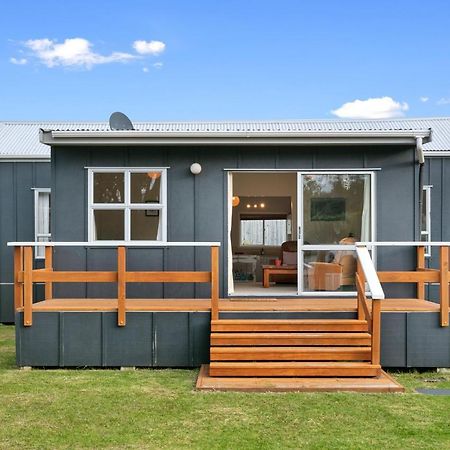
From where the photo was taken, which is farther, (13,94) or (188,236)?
(13,94)

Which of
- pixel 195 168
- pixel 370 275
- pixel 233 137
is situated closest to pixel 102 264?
pixel 195 168

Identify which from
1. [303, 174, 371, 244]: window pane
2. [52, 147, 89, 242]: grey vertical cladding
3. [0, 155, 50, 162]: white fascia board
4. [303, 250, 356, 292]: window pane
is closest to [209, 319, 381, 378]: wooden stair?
[303, 250, 356, 292]: window pane

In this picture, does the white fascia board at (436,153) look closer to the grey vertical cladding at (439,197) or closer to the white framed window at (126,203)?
the grey vertical cladding at (439,197)

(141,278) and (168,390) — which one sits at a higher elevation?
(141,278)

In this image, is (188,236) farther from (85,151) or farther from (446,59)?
(446,59)

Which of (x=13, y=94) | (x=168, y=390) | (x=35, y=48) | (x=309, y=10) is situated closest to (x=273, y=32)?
(x=309, y=10)

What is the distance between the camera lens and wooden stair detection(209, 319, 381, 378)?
20.6 ft

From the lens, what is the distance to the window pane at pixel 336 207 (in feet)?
26.3

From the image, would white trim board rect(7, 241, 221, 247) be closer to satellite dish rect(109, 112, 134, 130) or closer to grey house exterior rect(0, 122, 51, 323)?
satellite dish rect(109, 112, 134, 130)

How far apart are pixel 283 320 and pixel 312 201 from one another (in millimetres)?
1832

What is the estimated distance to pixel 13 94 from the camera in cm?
1878

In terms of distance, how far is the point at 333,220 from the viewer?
316 inches

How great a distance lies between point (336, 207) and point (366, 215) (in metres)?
0.41

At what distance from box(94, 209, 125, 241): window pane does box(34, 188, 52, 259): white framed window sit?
3.31 m
